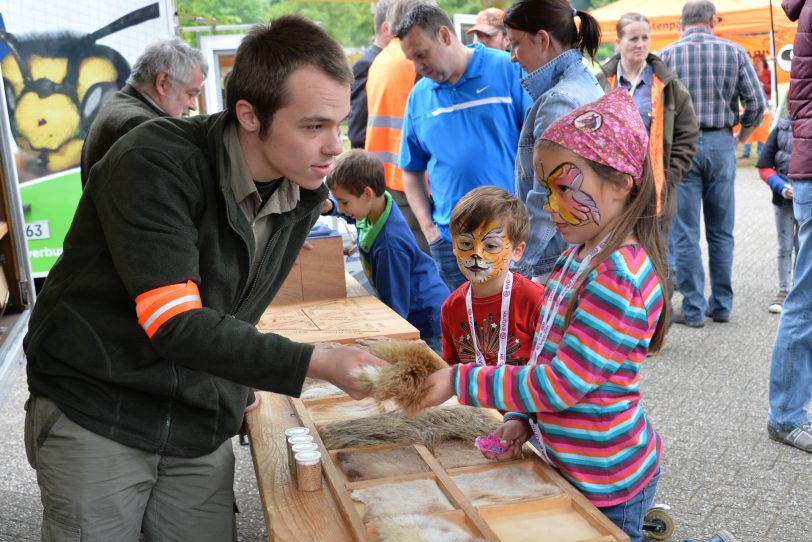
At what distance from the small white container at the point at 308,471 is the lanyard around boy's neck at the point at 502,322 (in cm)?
86

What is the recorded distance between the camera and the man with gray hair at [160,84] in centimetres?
409

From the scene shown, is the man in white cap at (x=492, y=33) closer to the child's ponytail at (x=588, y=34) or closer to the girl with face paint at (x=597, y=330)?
the child's ponytail at (x=588, y=34)

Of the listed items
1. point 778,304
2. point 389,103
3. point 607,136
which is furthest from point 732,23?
point 607,136

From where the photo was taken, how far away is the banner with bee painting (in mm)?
6363

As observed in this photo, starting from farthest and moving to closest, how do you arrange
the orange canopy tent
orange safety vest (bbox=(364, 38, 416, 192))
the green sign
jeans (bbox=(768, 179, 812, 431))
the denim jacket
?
the orange canopy tent
the green sign
orange safety vest (bbox=(364, 38, 416, 192))
jeans (bbox=(768, 179, 812, 431))
the denim jacket

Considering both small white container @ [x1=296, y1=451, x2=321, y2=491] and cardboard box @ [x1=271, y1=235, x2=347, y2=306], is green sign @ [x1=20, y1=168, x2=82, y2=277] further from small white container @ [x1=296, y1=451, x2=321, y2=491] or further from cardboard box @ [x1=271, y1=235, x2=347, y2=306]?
small white container @ [x1=296, y1=451, x2=321, y2=491]

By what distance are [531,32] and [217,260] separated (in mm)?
2057

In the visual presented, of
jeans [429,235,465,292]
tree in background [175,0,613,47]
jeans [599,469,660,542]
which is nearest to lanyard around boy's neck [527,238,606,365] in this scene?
jeans [599,469,660,542]

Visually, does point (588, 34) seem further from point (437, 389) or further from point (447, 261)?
point (437, 389)

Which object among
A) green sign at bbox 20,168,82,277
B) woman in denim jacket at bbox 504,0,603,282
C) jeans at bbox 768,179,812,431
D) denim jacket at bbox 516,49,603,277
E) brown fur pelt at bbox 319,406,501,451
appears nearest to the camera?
brown fur pelt at bbox 319,406,501,451

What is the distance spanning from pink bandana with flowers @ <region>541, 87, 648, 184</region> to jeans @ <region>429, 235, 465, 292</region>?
2.36m

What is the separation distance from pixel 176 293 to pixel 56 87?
5467mm

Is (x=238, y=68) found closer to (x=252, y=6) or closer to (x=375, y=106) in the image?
(x=375, y=106)

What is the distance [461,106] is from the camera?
427 cm
